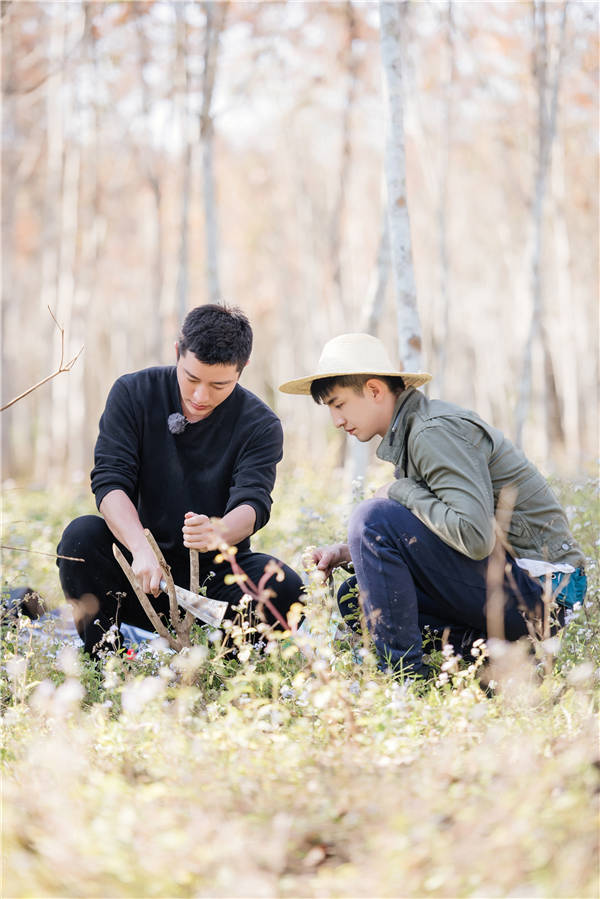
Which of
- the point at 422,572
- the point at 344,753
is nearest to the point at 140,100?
the point at 422,572

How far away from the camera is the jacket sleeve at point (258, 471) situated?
3334mm

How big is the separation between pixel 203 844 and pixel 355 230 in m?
18.9

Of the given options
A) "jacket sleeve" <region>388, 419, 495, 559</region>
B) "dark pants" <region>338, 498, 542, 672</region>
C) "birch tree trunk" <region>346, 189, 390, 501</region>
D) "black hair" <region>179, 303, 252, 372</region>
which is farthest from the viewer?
"birch tree trunk" <region>346, 189, 390, 501</region>

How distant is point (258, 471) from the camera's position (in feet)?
11.3

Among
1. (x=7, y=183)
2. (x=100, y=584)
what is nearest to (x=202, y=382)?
(x=100, y=584)

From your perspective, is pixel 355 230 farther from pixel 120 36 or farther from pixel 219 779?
pixel 219 779

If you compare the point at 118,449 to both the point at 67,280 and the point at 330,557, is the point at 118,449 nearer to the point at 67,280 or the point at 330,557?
the point at 330,557

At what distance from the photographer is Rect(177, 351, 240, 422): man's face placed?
328 cm

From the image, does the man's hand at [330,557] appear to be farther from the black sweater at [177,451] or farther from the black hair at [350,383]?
the black hair at [350,383]

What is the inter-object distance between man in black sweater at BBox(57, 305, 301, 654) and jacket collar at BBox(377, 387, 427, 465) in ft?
1.94

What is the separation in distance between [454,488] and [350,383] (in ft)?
1.91

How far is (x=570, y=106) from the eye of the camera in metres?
13.0

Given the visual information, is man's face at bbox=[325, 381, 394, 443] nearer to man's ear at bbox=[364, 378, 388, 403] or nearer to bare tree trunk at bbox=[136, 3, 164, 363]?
man's ear at bbox=[364, 378, 388, 403]

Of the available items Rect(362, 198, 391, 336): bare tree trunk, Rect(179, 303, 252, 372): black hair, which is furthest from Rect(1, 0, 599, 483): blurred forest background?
Rect(179, 303, 252, 372): black hair
